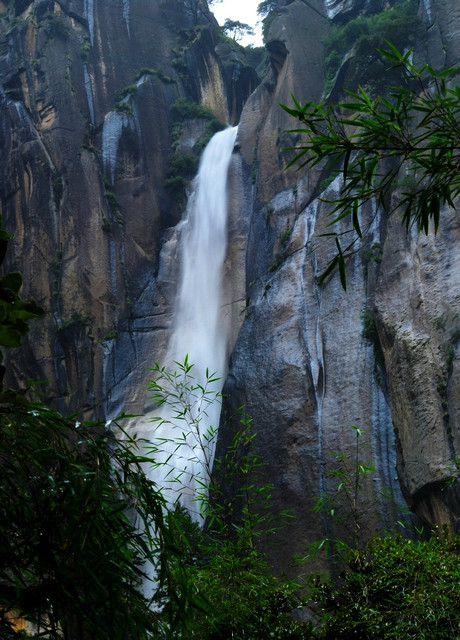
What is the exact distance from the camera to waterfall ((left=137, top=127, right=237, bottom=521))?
14.7 metres

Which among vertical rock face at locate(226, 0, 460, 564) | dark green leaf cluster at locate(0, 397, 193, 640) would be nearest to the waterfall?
vertical rock face at locate(226, 0, 460, 564)

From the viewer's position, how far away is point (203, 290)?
650 inches

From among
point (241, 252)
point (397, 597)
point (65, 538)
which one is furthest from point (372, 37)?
point (65, 538)

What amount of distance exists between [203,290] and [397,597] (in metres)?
13.7

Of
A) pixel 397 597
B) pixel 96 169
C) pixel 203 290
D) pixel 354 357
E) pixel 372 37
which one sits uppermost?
pixel 96 169

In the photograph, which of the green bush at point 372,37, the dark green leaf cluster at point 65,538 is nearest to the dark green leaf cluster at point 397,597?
the dark green leaf cluster at point 65,538

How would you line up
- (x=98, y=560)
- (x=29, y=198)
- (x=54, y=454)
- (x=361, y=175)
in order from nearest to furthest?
(x=98, y=560), (x=54, y=454), (x=361, y=175), (x=29, y=198)

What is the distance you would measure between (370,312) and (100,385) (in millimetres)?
7591

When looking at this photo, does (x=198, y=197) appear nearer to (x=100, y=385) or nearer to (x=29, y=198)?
(x=29, y=198)

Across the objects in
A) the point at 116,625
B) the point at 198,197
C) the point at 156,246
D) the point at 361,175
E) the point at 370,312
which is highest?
the point at 198,197

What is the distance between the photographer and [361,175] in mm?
2146

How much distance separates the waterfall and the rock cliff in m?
0.39

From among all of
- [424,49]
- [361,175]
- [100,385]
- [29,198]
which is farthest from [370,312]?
[29,198]

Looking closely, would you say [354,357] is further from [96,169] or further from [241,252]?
[96,169]
